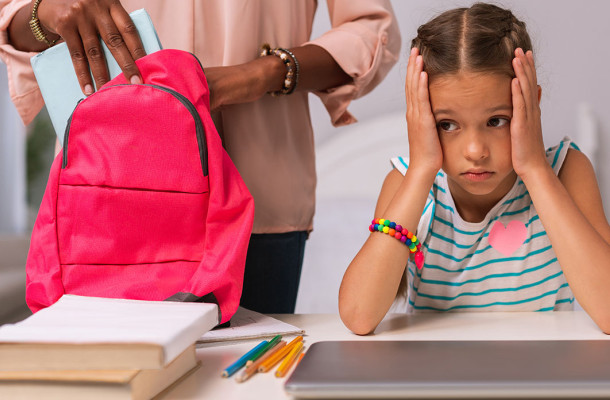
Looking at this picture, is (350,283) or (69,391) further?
(350,283)

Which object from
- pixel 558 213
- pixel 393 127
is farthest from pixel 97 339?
pixel 393 127

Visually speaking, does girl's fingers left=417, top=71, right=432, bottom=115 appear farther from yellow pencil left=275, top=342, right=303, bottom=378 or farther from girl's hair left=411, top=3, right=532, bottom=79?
yellow pencil left=275, top=342, right=303, bottom=378

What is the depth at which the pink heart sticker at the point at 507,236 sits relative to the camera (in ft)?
2.96

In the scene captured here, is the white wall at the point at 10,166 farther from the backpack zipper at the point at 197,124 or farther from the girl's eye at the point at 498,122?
the girl's eye at the point at 498,122

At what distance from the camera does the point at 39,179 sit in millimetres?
2678

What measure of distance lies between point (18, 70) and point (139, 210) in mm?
326

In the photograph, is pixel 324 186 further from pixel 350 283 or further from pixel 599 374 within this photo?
pixel 599 374

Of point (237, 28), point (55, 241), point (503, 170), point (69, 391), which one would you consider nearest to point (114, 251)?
point (55, 241)

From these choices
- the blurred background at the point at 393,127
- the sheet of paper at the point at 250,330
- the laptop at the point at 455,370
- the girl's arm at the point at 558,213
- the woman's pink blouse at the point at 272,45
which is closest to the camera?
the laptop at the point at 455,370

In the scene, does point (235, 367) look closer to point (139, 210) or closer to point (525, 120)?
point (139, 210)

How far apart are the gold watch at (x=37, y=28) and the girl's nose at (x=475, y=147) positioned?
1.82ft

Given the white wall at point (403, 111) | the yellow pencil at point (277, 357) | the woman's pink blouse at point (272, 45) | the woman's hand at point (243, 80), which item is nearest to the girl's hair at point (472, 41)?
the woman's pink blouse at point (272, 45)

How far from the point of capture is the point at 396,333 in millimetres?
681

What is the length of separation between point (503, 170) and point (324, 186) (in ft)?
3.80
